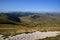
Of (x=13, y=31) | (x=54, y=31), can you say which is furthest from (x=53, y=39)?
(x=13, y=31)

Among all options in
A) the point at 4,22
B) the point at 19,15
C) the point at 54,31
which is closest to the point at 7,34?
the point at 4,22

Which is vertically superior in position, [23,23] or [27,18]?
[27,18]

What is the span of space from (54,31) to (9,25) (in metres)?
3.10

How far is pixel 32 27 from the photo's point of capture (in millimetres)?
10078

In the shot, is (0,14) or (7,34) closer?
(7,34)

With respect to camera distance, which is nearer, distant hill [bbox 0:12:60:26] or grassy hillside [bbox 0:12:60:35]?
grassy hillside [bbox 0:12:60:35]

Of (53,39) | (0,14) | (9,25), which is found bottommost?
(53,39)

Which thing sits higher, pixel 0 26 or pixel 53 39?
pixel 0 26

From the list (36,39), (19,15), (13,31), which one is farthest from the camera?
(19,15)

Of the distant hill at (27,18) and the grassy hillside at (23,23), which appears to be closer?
the grassy hillside at (23,23)

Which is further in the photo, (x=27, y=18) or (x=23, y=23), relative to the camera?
(x=27, y=18)

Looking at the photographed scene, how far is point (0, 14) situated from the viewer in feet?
33.0

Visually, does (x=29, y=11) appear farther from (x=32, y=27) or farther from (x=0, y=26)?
(x=0, y=26)

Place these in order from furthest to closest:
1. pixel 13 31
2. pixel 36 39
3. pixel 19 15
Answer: pixel 19 15 < pixel 13 31 < pixel 36 39
